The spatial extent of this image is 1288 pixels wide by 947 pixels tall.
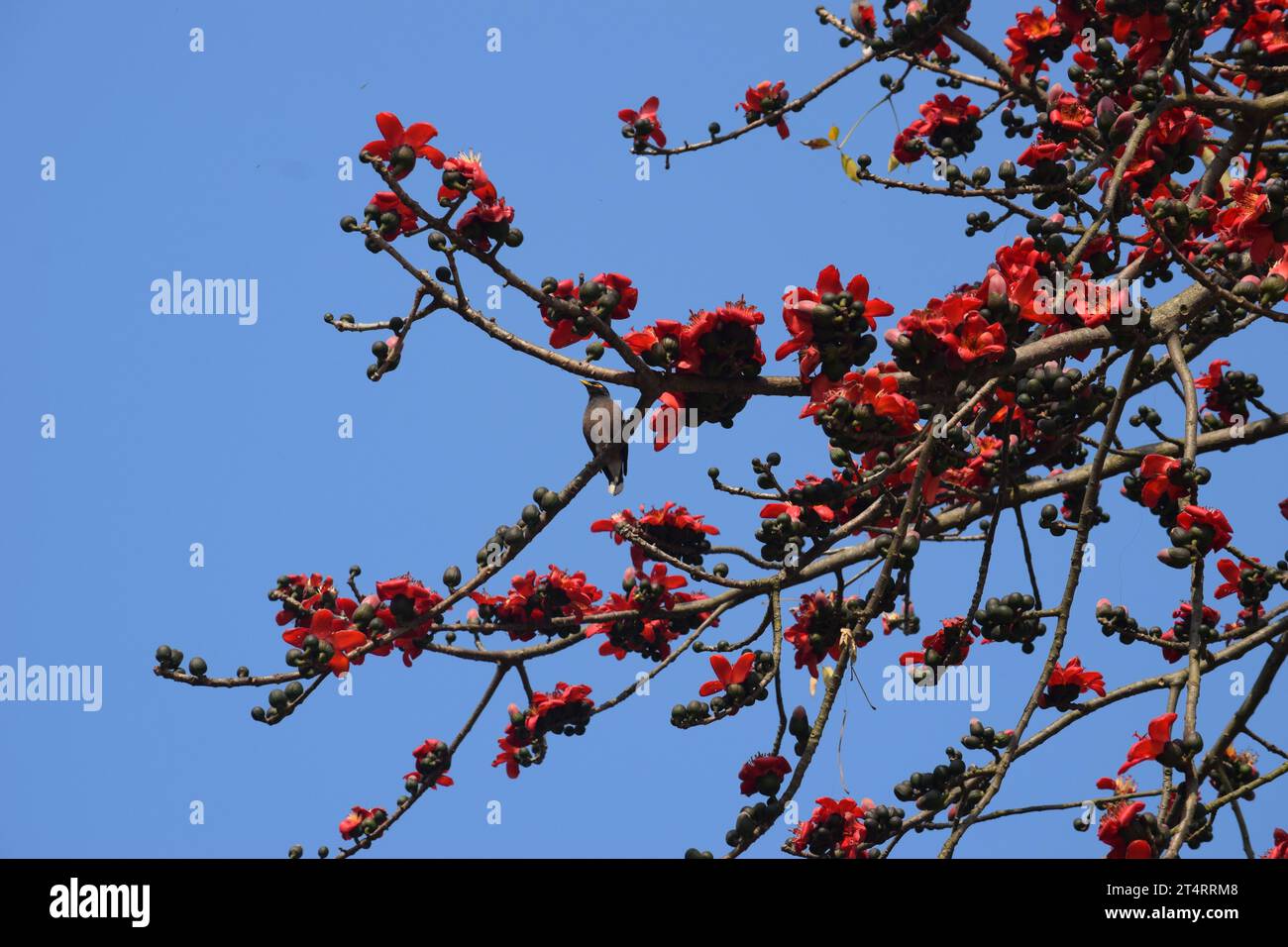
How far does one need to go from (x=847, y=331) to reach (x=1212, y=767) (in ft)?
3.37

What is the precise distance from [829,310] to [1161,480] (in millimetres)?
742

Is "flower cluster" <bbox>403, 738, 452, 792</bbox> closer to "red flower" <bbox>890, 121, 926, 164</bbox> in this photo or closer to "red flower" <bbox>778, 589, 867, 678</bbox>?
"red flower" <bbox>778, 589, 867, 678</bbox>

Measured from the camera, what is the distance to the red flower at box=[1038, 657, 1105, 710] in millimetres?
3711

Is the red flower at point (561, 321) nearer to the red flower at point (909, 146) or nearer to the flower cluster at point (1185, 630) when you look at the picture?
the flower cluster at point (1185, 630)

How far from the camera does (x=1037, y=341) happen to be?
293cm

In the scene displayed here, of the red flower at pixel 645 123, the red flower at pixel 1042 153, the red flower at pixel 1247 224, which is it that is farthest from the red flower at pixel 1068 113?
the red flower at pixel 645 123

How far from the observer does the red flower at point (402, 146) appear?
291 cm

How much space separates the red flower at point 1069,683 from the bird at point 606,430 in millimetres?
1294

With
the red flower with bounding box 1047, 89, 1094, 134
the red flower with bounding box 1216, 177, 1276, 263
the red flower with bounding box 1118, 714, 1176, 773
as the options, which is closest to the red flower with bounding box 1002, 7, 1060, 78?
the red flower with bounding box 1047, 89, 1094, 134

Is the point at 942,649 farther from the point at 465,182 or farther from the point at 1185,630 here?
the point at 465,182

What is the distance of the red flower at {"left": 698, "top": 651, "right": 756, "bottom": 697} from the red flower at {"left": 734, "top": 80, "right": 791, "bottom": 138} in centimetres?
175

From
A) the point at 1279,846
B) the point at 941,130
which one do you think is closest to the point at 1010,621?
the point at 1279,846
